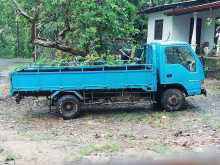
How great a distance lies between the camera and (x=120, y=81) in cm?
1371

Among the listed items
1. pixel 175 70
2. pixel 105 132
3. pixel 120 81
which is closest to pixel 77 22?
pixel 120 81

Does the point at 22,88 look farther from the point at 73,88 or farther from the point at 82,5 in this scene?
the point at 82,5

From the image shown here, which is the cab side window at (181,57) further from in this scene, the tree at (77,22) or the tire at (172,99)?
the tree at (77,22)

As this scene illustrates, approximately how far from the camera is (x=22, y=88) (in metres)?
13.4

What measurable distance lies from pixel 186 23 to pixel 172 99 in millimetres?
13702

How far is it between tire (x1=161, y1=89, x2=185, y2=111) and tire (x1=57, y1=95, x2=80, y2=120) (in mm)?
2615

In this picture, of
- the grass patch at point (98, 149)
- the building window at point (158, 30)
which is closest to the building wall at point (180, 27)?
the building window at point (158, 30)

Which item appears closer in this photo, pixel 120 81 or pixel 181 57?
pixel 120 81

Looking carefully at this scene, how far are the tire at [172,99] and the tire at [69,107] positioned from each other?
2.62 metres

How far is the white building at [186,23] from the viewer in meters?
24.2

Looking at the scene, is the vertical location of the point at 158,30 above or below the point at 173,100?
above

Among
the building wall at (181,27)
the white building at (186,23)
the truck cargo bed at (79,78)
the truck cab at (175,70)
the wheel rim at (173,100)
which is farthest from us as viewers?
the building wall at (181,27)

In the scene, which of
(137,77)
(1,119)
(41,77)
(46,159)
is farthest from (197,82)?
(46,159)

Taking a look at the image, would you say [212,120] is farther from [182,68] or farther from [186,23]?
[186,23]
